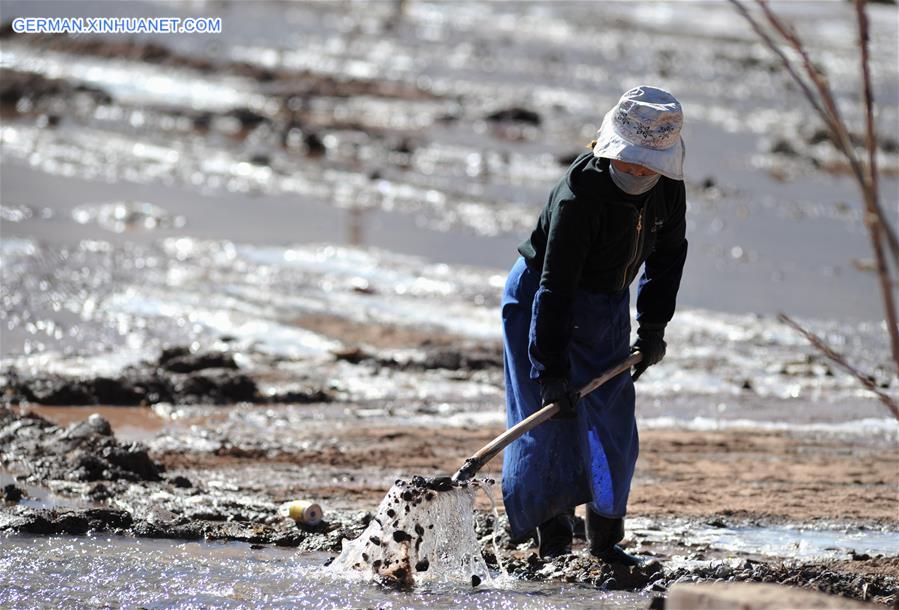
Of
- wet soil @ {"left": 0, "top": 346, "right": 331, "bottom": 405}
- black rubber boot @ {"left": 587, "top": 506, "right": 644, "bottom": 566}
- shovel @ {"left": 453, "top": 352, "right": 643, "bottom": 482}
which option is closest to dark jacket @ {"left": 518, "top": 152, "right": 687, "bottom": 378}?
shovel @ {"left": 453, "top": 352, "right": 643, "bottom": 482}

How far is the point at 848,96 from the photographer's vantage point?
2192 centimetres

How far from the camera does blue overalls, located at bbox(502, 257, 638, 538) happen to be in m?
4.61

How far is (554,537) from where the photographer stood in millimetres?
4895

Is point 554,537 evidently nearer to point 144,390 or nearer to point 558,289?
point 558,289

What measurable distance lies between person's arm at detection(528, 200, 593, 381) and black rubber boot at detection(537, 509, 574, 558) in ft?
2.26

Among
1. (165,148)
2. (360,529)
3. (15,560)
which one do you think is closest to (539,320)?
(360,529)

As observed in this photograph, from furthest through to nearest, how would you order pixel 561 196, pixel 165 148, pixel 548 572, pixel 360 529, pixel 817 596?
1. pixel 165 148
2. pixel 360 529
3. pixel 548 572
4. pixel 561 196
5. pixel 817 596

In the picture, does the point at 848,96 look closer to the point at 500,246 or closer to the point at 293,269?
the point at 500,246

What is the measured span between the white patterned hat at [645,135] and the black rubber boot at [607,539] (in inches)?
50.2

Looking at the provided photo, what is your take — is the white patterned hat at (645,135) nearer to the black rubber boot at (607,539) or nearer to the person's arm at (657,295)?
the person's arm at (657,295)

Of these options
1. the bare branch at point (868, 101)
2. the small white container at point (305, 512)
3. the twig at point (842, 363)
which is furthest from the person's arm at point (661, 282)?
the bare branch at point (868, 101)

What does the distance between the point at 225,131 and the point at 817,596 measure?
45.0 ft

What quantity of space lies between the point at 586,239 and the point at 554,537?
1.19m

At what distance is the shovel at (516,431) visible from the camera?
4434 millimetres
